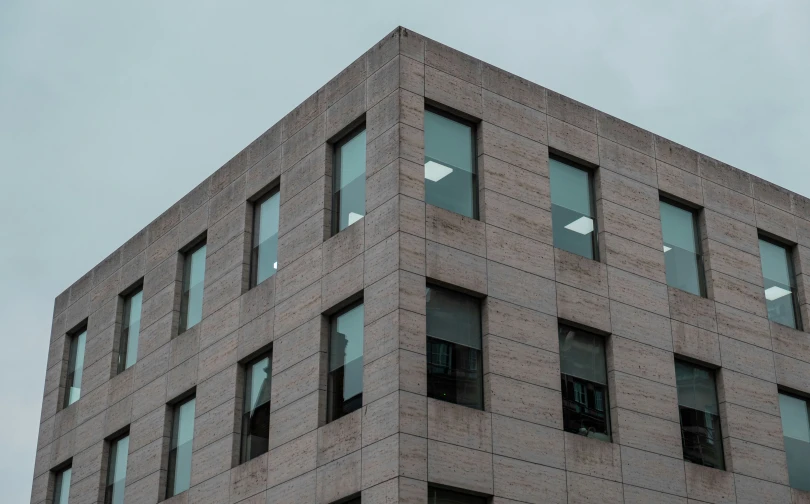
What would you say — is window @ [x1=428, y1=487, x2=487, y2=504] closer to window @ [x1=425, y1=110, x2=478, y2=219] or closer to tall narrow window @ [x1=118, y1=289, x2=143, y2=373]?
window @ [x1=425, y1=110, x2=478, y2=219]

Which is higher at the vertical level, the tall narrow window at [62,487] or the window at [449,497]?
the tall narrow window at [62,487]

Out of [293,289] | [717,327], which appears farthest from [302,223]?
[717,327]

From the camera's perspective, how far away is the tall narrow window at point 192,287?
35812 mm

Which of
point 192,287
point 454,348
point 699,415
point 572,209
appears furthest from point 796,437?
point 192,287

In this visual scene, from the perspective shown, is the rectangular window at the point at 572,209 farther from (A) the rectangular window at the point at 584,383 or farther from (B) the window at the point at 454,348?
(B) the window at the point at 454,348

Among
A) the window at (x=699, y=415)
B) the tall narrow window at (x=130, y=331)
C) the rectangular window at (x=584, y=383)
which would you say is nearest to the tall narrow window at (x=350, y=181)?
the rectangular window at (x=584, y=383)

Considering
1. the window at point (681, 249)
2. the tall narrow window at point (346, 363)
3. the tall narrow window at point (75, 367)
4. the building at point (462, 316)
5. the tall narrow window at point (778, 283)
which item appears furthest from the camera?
the tall narrow window at point (75, 367)

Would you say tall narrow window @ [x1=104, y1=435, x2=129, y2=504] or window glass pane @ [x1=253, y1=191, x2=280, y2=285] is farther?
tall narrow window @ [x1=104, y1=435, x2=129, y2=504]

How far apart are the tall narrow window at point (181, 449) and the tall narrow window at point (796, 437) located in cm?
1575

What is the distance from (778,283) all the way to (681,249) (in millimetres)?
3799

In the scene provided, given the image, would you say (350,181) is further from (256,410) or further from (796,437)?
(796,437)

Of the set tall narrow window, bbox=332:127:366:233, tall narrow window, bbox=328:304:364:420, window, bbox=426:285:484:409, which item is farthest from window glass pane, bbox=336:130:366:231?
window, bbox=426:285:484:409

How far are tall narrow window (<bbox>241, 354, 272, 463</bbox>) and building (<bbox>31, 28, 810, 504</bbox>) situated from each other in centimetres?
9

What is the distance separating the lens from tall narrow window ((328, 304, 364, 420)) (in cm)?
2847
